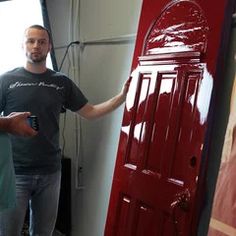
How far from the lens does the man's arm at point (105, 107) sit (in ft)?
7.86

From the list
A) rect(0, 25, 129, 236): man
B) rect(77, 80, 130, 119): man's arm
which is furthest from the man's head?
rect(77, 80, 130, 119): man's arm

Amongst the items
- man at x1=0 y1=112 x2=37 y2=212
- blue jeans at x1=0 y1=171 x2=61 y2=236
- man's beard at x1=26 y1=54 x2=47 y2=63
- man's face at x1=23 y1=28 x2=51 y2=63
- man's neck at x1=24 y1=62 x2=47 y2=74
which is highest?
man's face at x1=23 y1=28 x2=51 y2=63

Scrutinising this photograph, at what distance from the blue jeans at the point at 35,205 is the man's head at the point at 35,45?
0.70 meters

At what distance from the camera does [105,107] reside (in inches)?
98.7

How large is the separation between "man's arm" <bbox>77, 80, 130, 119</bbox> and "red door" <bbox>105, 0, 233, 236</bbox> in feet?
0.33

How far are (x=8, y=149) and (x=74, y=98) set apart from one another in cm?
74

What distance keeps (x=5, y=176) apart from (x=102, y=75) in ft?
3.94

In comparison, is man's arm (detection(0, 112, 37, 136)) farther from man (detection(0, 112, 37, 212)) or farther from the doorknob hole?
the doorknob hole

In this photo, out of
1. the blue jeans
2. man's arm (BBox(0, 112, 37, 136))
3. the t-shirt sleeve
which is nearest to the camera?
man's arm (BBox(0, 112, 37, 136))

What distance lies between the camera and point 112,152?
267 centimetres

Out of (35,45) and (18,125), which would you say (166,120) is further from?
(35,45)

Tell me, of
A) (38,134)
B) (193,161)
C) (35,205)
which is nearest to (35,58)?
(38,134)

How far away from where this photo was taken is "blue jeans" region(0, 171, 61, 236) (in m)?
2.34

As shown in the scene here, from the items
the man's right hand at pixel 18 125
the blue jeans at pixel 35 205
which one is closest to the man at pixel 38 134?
the blue jeans at pixel 35 205
